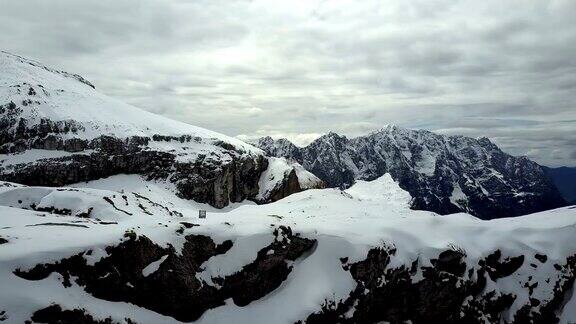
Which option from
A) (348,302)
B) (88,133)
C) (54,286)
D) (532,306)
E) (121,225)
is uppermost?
(88,133)

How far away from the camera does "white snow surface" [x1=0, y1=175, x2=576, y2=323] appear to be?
28688 millimetres

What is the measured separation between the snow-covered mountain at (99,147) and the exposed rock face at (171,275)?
217 feet

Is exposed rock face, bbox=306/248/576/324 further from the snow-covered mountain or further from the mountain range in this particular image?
the snow-covered mountain

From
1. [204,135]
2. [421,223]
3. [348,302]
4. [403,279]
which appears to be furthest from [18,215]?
[204,135]

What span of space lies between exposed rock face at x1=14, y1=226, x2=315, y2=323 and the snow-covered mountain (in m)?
66.2

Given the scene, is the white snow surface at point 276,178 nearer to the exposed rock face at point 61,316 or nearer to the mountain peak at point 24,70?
the mountain peak at point 24,70

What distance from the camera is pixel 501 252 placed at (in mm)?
49969

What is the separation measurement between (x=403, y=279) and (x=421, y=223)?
1155cm

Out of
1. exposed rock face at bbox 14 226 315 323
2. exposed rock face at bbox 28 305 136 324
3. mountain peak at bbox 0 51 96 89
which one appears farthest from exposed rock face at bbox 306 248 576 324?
mountain peak at bbox 0 51 96 89

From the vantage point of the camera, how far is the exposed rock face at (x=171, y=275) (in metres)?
30.1

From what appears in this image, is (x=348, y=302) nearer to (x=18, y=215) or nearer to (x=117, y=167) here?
(x=18, y=215)

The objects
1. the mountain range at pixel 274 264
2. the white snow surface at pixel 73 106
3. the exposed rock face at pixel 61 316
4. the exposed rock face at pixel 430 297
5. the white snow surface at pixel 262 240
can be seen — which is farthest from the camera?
the white snow surface at pixel 73 106

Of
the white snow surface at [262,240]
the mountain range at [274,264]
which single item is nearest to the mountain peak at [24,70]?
the mountain range at [274,264]

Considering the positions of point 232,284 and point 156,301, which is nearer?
point 156,301
